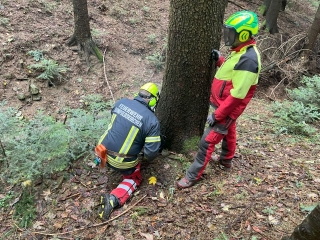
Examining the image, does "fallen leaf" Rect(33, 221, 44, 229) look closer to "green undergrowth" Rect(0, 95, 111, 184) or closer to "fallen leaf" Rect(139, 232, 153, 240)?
"green undergrowth" Rect(0, 95, 111, 184)

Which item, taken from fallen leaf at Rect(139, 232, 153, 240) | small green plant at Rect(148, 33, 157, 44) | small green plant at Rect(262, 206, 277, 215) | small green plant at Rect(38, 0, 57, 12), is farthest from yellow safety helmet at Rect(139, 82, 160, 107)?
small green plant at Rect(38, 0, 57, 12)

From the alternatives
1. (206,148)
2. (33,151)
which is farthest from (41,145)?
(206,148)

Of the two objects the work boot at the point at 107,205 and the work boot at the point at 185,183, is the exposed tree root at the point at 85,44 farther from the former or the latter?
the work boot at the point at 185,183

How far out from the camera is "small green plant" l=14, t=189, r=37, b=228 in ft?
11.9

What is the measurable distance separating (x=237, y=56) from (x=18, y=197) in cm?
362

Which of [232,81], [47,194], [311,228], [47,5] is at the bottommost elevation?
[47,194]

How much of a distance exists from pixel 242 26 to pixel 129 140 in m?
1.97

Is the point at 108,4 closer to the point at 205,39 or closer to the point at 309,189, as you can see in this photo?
Answer: the point at 205,39

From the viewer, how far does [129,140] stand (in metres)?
3.61

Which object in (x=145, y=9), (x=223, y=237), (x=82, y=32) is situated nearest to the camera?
(x=223, y=237)

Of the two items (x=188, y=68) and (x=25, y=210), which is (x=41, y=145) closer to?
(x=25, y=210)

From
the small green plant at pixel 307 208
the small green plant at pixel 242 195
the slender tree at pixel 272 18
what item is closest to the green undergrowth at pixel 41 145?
the small green plant at pixel 242 195

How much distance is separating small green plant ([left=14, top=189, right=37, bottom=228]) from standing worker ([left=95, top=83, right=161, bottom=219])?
985 millimetres

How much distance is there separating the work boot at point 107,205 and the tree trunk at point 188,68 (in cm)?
120
